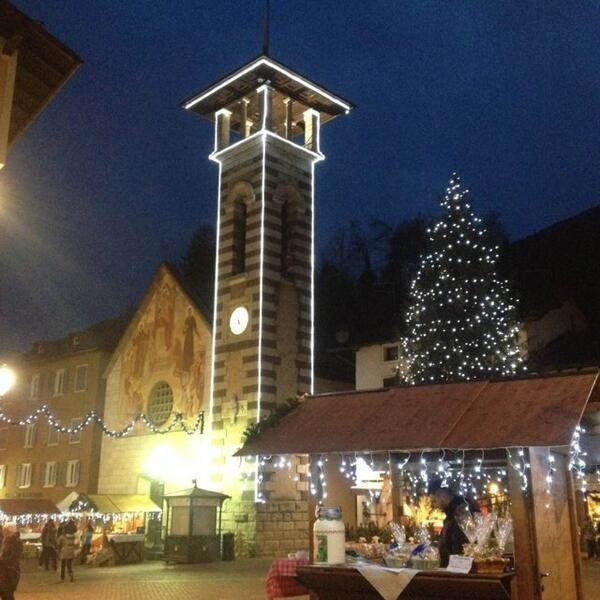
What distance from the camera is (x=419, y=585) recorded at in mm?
8062

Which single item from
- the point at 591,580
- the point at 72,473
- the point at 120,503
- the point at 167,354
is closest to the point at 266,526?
the point at 120,503

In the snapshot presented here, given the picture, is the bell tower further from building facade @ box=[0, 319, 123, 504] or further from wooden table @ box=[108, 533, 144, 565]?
building facade @ box=[0, 319, 123, 504]

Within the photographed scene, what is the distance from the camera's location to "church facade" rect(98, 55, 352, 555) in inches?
975

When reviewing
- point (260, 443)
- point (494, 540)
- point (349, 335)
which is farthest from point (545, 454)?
point (349, 335)

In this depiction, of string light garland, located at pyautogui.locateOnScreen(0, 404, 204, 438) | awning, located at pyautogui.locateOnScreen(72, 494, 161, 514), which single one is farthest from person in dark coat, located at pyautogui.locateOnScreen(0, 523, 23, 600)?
awning, located at pyautogui.locateOnScreen(72, 494, 161, 514)

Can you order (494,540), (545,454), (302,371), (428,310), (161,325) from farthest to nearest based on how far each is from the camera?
(161,325), (428,310), (302,371), (545,454), (494,540)

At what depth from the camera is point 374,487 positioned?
1049 inches

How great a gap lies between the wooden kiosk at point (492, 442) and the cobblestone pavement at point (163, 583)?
4938 millimetres

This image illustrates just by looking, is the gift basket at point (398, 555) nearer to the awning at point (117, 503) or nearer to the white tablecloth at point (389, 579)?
the white tablecloth at point (389, 579)

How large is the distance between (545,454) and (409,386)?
2432mm

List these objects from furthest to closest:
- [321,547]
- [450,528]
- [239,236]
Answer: [239,236] < [450,528] < [321,547]

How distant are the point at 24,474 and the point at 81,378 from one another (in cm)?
710

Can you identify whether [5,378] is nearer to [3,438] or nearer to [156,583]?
[156,583]

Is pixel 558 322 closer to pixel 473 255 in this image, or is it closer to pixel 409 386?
pixel 473 255
